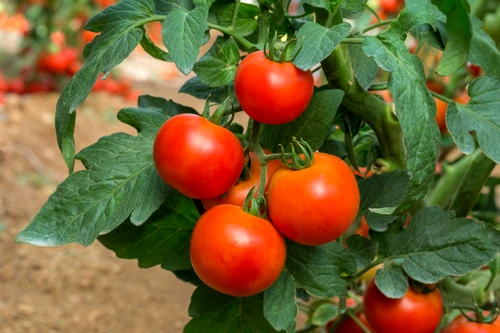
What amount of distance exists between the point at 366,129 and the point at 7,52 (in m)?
4.02

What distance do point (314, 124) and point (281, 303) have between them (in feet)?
0.59

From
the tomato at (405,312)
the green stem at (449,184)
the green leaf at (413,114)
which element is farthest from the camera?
the green stem at (449,184)

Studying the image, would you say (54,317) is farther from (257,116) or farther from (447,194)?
(257,116)

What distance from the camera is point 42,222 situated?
59 centimetres

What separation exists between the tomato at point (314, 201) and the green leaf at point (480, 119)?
0.37 ft

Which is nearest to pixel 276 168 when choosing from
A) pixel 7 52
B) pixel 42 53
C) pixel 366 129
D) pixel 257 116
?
pixel 257 116

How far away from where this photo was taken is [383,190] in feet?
2.28

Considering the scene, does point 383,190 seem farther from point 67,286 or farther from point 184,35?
point 67,286

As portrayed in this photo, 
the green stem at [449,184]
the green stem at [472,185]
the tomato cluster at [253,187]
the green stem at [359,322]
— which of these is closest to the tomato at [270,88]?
the tomato cluster at [253,187]

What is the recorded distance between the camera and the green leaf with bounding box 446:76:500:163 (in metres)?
0.58

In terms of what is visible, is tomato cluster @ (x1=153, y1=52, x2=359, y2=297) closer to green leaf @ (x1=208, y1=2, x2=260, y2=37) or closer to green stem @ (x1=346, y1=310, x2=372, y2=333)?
green leaf @ (x1=208, y1=2, x2=260, y2=37)

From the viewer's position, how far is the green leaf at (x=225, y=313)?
70 centimetres

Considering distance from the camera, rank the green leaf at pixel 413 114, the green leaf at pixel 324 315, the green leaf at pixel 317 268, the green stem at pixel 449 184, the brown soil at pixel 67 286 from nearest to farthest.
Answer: the green leaf at pixel 413 114 → the green leaf at pixel 317 268 → the green leaf at pixel 324 315 → the green stem at pixel 449 184 → the brown soil at pixel 67 286

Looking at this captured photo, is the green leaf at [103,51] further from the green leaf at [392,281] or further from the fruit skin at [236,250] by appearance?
the green leaf at [392,281]
